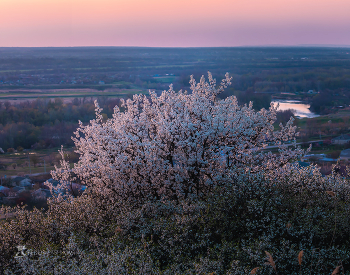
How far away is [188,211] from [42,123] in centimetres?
6974

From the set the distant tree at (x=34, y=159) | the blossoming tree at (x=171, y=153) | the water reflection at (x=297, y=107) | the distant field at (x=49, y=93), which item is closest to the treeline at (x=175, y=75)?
the water reflection at (x=297, y=107)

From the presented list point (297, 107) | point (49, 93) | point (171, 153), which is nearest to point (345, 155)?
point (171, 153)

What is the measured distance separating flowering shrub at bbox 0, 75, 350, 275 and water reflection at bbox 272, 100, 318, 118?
61621 millimetres

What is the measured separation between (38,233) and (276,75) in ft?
355

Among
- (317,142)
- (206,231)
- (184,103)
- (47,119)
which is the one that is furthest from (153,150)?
(47,119)

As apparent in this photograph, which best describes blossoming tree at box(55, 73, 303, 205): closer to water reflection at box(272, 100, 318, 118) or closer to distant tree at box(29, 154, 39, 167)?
distant tree at box(29, 154, 39, 167)

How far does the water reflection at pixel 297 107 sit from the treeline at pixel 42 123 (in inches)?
1605

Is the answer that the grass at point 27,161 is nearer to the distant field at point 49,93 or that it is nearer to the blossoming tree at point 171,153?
the blossoming tree at point 171,153

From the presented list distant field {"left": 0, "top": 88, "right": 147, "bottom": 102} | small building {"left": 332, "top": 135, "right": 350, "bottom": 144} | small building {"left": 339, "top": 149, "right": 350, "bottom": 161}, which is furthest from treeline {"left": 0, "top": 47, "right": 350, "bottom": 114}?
small building {"left": 339, "top": 149, "right": 350, "bottom": 161}

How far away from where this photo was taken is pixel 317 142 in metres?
57.2

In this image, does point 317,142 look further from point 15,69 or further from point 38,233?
point 15,69

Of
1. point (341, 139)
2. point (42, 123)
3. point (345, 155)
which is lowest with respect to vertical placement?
point (42, 123)

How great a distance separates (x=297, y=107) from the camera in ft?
272

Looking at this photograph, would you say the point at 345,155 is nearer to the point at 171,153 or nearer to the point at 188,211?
the point at 171,153
